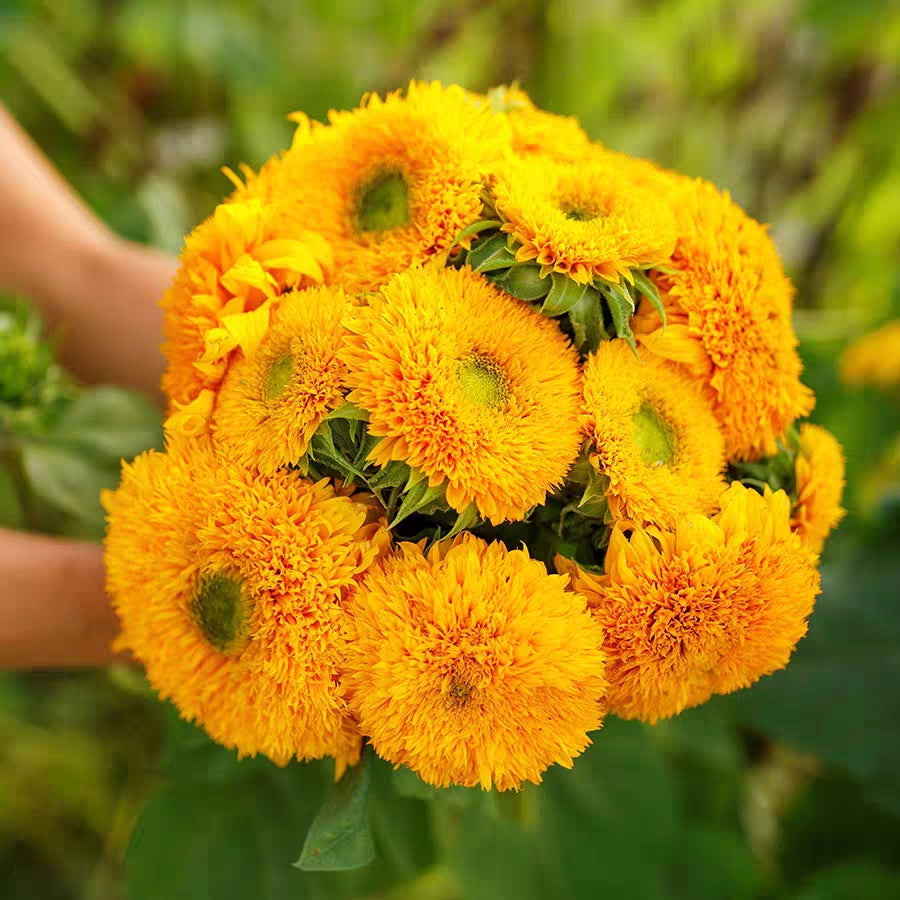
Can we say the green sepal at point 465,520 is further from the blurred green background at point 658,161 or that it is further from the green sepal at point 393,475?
the blurred green background at point 658,161

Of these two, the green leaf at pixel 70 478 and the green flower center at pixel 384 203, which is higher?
the green flower center at pixel 384 203

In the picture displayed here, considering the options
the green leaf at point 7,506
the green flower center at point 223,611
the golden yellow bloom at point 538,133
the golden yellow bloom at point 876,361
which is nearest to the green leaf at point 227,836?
the green flower center at point 223,611

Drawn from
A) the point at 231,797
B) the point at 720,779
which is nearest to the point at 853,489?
the point at 720,779

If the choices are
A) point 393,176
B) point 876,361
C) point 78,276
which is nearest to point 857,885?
point 876,361

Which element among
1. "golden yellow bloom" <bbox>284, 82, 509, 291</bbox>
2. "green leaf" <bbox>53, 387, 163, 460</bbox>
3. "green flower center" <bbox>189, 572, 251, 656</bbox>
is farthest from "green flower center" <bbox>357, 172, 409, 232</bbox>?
"green leaf" <bbox>53, 387, 163, 460</bbox>

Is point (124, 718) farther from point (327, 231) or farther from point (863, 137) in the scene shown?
point (863, 137)

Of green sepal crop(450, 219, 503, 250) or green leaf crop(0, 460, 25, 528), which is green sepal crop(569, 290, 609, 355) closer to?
green sepal crop(450, 219, 503, 250)

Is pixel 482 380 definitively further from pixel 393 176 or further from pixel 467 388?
pixel 393 176
